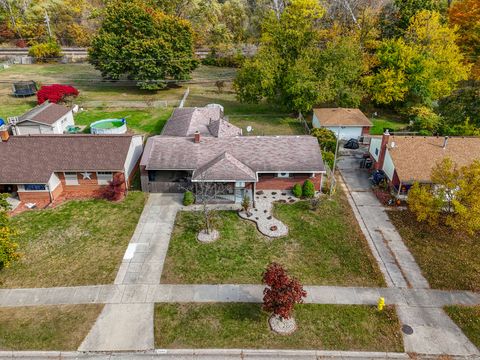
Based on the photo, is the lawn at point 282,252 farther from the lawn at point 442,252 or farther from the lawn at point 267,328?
the lawn at point 442,252

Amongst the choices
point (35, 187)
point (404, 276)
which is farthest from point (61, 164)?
point (404, 276)

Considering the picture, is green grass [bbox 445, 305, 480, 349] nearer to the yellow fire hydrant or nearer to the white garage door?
the yellow fire hydrant

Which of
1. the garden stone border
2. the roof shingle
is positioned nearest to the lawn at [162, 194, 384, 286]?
the garden stone border

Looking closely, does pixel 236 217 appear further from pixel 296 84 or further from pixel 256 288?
pixel 296 84

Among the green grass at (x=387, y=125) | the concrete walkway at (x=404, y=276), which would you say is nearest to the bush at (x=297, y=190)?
the concrete walkway at (x=404, y=276)

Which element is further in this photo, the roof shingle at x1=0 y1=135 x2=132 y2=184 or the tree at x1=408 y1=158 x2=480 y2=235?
the roof shingle at x1=0 y1=135 x2=132 y2=184


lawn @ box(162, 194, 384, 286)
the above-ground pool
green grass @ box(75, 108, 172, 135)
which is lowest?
lawn @ box(162, 194, 384, 286)
